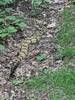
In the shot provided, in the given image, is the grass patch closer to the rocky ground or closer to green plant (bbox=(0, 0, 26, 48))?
the rocky ground

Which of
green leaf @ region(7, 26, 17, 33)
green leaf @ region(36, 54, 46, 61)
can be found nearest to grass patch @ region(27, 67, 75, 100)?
green leaf @ region(36, 54, 46, 61)

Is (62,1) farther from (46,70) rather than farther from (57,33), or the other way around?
(46,70)

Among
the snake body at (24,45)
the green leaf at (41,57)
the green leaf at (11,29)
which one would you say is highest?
the green leaf at (11,29)

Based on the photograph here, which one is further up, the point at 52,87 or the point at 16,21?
the point at 16,21

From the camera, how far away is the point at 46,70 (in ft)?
21.1

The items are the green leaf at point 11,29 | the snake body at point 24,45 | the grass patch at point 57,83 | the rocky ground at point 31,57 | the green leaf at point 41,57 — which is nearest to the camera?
the grass patch at point 57,83

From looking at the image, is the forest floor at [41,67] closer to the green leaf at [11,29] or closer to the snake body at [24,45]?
the snake body at [24,45]

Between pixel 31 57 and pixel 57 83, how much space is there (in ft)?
3.38

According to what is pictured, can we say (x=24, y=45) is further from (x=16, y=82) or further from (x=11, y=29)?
(x=16, y=82)

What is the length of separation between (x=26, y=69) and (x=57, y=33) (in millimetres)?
1396

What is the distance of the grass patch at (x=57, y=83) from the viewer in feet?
19.2

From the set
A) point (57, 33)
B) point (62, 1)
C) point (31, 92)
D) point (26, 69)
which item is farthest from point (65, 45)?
point (62, 1)

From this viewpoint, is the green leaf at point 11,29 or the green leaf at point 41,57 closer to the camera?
the green leaf at point 41,57

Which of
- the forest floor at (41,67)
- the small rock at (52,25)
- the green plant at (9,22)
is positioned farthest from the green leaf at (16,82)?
the small rock at (52,25)
